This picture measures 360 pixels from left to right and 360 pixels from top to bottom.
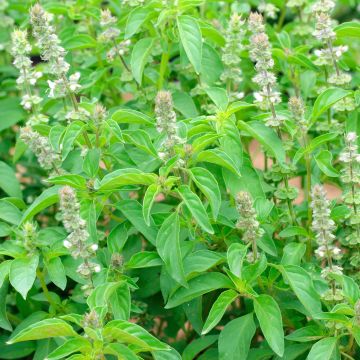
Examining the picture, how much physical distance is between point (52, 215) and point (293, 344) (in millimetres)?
1578

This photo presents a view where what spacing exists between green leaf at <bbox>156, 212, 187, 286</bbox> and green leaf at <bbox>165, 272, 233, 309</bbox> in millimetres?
87

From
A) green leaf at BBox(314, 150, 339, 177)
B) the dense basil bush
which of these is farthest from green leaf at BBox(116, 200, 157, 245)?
green leaf at BBox(314, 150, 339, 177)

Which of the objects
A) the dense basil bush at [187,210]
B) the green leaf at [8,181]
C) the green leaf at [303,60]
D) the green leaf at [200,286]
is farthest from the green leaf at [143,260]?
→ the green leaf at [303,60]

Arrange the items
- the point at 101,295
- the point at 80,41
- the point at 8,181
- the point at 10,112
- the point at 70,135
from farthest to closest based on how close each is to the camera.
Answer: the point at 10,112, the point at 80,41, the point at 8,181, the point at 70,135, the point at 101,295

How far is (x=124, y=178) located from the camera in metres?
2.21

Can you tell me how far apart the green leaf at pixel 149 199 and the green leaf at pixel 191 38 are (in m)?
0.47

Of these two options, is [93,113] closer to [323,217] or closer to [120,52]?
[120,52]

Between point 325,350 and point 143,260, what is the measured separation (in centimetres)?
62

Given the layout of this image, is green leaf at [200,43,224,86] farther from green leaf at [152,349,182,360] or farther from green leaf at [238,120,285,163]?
green leaf at [152,349,182,360]

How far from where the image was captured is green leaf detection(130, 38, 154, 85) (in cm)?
265

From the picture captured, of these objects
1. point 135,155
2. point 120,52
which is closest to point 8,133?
point 120,52

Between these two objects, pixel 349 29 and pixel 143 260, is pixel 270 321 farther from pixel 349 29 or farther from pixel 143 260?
pixel 349 29

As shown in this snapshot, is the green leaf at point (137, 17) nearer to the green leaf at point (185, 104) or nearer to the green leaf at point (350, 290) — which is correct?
the green leaf at point (185, 104)

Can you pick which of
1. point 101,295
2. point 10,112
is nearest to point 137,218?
point 101,295
